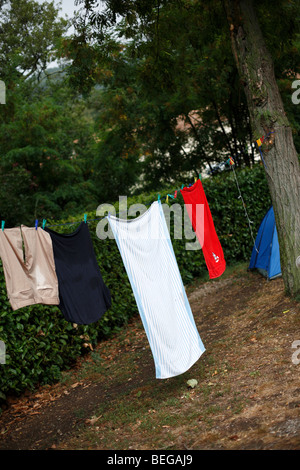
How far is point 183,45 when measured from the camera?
35.9ft

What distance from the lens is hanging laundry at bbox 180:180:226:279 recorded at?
668cm

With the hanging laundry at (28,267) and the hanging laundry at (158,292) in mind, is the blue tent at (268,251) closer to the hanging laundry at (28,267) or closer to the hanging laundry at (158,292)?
the hanging laundry at (158,292)

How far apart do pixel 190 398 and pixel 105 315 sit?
3.27 meters

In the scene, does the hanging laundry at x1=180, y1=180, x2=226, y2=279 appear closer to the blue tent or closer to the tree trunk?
the tree trunk

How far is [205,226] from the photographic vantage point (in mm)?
6836

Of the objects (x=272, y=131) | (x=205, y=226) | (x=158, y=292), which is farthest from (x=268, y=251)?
(x=158, y=292)

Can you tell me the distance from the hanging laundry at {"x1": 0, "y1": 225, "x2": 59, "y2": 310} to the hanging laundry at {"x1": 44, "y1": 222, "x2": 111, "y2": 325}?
0.33 ft

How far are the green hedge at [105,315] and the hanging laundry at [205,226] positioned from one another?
2.14 metres

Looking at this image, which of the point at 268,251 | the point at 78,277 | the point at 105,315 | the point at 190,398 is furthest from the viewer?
the point at 268,251

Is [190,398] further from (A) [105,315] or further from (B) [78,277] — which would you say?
(A) [105,315]

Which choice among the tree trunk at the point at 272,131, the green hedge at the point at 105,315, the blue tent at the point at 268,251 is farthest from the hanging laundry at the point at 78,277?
the blue tent at the point at 268,251

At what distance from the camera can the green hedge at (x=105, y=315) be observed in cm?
631

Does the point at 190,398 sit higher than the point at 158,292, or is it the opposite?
the point at 158,292
